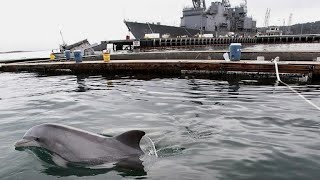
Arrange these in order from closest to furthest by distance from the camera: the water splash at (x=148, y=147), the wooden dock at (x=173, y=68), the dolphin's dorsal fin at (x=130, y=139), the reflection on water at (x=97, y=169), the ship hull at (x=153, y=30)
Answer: the reflection on water at (x=97, y=169), the dolphin's dorsal fin at (x=130, y=139), the water splash at (x=148, y=147), the wooden dock at (x=173, y=68), the ship hull at (x=153, y=30)

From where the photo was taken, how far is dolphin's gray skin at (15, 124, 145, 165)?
19.6 feet

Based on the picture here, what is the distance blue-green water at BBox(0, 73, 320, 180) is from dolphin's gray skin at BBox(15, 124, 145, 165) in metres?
0.27

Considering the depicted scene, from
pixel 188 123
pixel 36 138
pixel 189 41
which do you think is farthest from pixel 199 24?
pixel 36 138

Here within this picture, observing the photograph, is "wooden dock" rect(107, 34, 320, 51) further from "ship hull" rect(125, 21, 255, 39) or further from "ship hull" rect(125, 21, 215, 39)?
"ship hull" rect(125, 21, 215, 39)

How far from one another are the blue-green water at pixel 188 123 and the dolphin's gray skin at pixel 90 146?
27 centimetres

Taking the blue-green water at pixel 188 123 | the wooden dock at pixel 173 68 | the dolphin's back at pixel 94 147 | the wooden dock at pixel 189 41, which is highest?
the wooden dock at pixel 189 41

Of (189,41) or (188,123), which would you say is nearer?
(188,123)

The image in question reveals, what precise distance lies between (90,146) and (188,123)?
155 inches

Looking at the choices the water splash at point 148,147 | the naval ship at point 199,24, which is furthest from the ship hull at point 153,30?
the water splash at point 148,147

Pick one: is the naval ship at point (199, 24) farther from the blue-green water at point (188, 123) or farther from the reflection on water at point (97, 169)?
the reflection on water at point (97, 169)

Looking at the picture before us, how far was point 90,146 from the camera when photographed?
6.04 metres

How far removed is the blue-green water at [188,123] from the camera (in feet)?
19.6

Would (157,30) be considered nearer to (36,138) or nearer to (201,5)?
(201,5)

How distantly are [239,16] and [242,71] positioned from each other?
4218 inches
